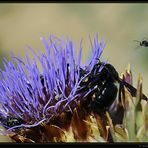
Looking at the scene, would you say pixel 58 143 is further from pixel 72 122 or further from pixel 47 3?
pixel 47 3

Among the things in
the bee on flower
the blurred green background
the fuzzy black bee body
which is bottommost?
the fuzzy black bee body

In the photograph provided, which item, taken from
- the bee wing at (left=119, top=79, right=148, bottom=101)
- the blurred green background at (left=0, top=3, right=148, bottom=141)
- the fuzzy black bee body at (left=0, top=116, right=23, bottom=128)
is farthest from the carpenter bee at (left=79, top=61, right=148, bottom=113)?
the fuzzy black bee body at (left=0, top=116, right=23, bottom=128)

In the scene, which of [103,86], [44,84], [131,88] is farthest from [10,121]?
[131,88]

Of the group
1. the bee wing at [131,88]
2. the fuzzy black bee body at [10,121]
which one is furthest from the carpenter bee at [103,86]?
the fuzzy black bee body at [10,121]

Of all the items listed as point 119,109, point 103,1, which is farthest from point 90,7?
point 119,109

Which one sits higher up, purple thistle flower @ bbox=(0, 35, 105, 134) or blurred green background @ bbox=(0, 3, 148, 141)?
blurred green background @ bbox=(0, 3, 148, 141)

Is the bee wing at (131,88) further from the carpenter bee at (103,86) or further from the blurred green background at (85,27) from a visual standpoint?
the blurred green background at (85,27)

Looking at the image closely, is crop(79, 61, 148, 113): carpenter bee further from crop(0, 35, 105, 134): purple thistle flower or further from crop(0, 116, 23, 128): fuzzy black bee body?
crop(0, 116, 23, 128): fuzzy black bee body
